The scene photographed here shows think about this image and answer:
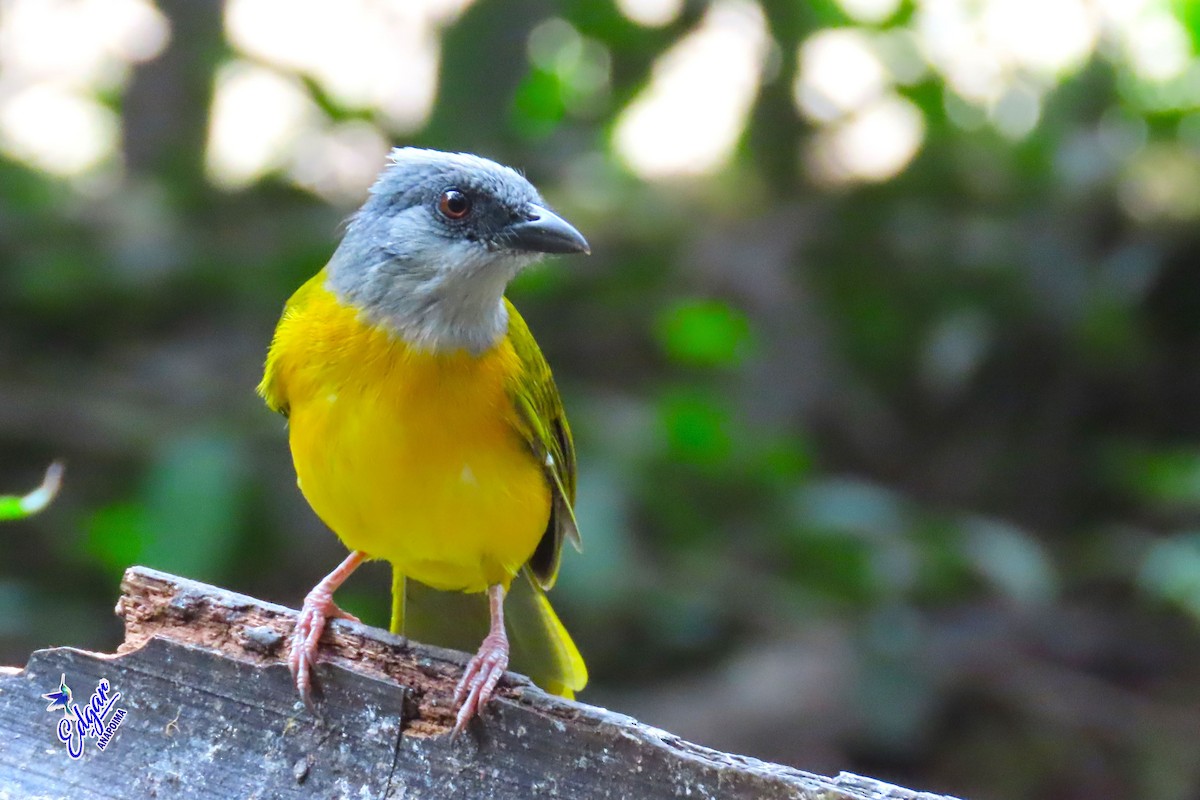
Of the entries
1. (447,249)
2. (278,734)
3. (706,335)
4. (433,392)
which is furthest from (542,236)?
(706,335)

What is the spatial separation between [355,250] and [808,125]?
4.22m

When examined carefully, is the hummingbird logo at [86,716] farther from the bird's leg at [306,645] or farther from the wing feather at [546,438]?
the wing feather at [546,438]

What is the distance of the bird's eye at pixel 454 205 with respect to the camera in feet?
12.0

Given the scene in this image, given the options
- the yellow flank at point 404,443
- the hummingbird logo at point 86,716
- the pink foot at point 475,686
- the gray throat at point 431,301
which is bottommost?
the hummingbird logo at point 86,716

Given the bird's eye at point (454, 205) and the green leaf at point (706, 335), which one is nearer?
the bird's eye at point (454, 205)

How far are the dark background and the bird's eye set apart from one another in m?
1.67

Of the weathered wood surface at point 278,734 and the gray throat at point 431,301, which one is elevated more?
the gray throat at point 431,301

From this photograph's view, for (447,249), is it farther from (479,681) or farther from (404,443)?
(479,681)

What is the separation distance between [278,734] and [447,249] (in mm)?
1418

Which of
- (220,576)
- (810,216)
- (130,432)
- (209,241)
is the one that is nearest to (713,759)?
(220,576)

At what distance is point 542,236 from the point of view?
11.9 ft

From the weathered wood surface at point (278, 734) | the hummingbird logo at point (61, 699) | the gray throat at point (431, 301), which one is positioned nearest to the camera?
the weathered wood surface at point (278, 734)

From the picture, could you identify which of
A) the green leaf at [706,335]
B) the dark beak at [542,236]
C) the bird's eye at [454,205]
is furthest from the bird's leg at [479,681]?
the green leaf at [706,335]

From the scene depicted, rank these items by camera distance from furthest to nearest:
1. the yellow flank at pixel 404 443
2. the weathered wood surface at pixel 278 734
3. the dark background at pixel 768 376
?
the dark background at pixel 768 376 → the yellow flank at pixel 404 443 → the weathered wood surface at pixel 278 734
